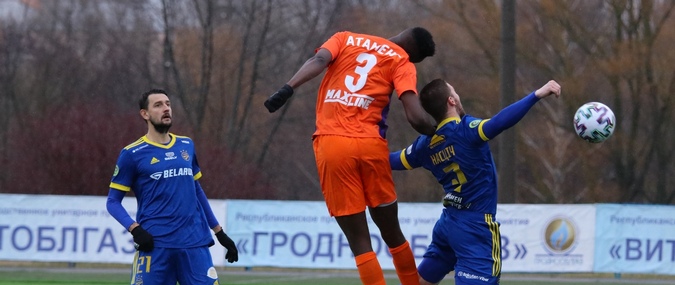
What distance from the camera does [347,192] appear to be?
7516mm

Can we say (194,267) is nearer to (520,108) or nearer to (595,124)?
(520,108)

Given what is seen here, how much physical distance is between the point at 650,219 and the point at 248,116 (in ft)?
66.5

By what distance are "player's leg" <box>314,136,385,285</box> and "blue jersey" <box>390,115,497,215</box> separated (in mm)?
671

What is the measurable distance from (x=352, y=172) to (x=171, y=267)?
5.34ft

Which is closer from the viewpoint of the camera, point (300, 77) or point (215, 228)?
point (300, 77)

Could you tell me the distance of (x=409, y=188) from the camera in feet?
115

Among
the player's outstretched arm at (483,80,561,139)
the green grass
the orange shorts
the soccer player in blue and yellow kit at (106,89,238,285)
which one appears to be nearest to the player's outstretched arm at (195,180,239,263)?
the soccer player in blue and yellow kit at (106,89,238,285)

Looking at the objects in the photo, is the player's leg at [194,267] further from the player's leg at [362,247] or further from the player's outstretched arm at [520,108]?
the player's outstretched arm at [520,108]

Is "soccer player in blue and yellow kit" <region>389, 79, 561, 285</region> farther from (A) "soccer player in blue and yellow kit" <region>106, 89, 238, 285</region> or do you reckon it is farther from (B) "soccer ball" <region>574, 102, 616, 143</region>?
(A) "soccer player in blue and yellow kit" <region>106, 89, 238, 285</region>

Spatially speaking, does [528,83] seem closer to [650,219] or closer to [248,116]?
[248,116]

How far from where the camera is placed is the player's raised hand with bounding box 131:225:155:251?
25.5 feet

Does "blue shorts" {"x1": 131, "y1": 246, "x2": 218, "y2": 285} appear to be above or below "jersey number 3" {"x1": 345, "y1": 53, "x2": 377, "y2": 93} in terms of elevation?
below

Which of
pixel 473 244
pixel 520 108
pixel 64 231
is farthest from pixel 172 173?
pixel 64 231

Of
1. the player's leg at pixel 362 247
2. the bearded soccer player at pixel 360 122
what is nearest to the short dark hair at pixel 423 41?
the bearded soccer player at pixel 360 122
